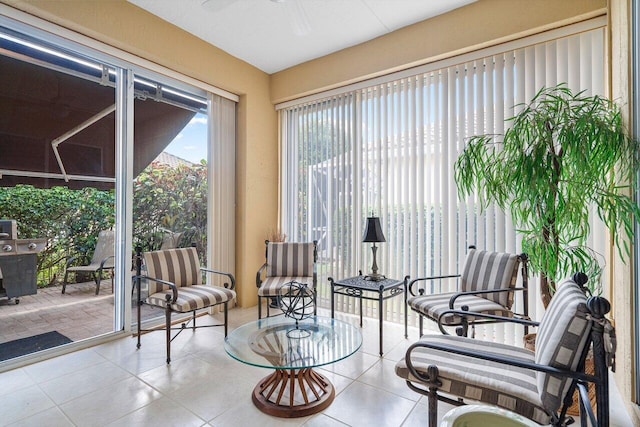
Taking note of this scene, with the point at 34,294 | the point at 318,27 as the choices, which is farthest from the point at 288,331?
the point at 318,27

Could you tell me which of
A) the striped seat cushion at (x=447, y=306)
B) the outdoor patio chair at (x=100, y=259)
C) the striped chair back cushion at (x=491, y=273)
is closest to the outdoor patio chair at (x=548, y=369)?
the striped seat cushion at (x=447, y=306)

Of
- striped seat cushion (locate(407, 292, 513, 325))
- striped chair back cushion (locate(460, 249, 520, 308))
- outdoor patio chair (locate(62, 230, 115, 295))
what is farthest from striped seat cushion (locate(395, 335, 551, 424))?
outdoor patio chair (locate(62, 230, 115, 295))

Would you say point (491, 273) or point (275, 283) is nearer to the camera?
point (491, 273)

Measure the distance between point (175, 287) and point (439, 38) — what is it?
3.44 m

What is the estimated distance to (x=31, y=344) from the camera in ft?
8.96

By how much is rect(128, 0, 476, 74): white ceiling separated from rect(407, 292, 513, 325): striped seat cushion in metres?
2.55

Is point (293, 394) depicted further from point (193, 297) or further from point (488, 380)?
point (193, 297)

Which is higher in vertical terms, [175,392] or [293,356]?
[293,356]

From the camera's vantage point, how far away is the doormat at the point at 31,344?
2593 millimetres

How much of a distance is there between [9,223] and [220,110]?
242cm

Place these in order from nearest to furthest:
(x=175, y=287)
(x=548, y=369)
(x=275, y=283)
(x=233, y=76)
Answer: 1. (x=548, y=369)
2. (x=175, y=287)
3. (x=275, y=283)
4. (x=233, y=76)

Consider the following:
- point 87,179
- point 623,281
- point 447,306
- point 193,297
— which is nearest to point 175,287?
point 193,297

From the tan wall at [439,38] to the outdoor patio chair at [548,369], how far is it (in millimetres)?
2373

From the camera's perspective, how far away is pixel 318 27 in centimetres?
341
